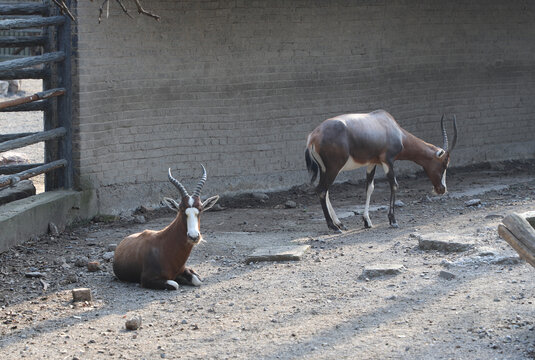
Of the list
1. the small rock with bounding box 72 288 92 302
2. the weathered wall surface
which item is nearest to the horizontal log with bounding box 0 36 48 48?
the weathered wall surface

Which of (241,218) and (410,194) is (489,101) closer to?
(410,194)

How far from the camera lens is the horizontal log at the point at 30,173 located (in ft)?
32.0

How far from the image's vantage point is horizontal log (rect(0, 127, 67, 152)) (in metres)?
10.2

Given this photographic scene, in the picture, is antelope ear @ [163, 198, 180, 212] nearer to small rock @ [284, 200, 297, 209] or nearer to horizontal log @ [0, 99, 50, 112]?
horizontal log @ [0, 99, 50, 112]

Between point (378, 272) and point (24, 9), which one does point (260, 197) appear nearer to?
point (24, 9)

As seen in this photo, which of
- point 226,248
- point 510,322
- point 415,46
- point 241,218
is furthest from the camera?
Answer: point 415,46

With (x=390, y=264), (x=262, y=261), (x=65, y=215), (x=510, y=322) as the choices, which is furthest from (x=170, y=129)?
(x=510, y=322)

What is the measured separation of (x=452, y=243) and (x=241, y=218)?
360 centimetres

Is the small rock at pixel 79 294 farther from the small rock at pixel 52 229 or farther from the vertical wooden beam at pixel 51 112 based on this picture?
the vertical wooden beam at pixel 51 112

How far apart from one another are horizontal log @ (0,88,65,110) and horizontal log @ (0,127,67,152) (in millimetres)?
433

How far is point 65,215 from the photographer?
441 inches

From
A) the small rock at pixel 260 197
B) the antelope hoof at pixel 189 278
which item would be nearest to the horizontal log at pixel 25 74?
the antelope hoof at pixel 189 278

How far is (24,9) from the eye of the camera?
35.8 feet

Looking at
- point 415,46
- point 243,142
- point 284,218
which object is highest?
point 415,46
